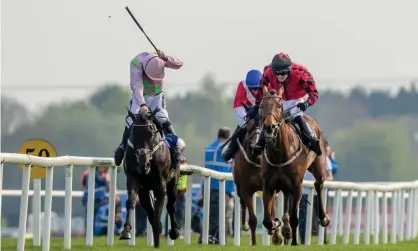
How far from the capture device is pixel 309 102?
19.7 metres

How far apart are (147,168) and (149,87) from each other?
48.4 inches

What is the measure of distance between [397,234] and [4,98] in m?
33.5

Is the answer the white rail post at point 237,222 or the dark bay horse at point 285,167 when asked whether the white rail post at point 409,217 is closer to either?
the white rail post at point 237,222

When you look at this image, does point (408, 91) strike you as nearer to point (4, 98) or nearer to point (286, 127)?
point (4, 98)

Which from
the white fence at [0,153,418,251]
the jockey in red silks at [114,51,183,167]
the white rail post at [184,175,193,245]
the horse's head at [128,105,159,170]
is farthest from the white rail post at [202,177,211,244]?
the horse's head at [128,105,159,170]

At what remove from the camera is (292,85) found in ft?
64.8

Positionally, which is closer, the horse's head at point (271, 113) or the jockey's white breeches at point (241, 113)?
the horse's head at point (271, 113)

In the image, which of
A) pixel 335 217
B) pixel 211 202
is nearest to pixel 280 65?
pixel 335 217

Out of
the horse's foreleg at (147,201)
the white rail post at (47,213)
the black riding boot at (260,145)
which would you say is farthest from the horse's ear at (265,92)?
the white rail post at (47,213)

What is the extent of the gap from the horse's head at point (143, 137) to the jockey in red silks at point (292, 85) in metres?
1.55

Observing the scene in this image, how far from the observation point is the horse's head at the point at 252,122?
20.0 meters

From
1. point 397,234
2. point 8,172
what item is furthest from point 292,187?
point 8,172

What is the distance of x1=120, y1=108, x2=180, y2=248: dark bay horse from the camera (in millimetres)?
18938

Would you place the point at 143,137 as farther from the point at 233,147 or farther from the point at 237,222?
the point at 237,222
